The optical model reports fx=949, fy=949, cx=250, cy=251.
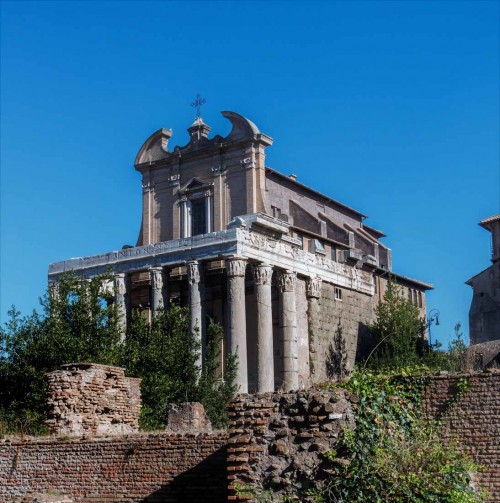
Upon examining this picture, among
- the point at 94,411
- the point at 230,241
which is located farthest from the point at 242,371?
the point at 94,411

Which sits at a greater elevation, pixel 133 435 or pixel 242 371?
pixel 242 371

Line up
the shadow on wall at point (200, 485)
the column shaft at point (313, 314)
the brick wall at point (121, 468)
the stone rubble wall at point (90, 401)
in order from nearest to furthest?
the shadow on wall at point (200, 485) → the brick wall at point (121, 468) → the stone rubble wall at point (90, 401) → the column shaft at point (313, 314)

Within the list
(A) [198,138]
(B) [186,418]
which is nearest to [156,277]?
(A) [198,138]

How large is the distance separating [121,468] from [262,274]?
2448 centimetres

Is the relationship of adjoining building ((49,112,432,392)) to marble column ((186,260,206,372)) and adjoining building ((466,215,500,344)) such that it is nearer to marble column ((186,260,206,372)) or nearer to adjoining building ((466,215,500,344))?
marble column ((186,260,206,372))

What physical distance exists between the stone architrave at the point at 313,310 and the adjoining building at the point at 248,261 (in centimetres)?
6

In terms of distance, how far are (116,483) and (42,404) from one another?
11887 millimetres

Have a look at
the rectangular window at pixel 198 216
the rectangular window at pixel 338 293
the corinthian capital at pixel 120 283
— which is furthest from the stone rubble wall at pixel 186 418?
the rectangular window at pixel 198 216

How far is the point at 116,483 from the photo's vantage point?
1600 centimetres

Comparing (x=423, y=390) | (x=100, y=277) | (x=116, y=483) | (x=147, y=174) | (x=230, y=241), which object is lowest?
(x=116, y=483)

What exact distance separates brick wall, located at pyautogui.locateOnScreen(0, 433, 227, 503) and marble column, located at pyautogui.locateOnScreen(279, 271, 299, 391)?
2244 cm

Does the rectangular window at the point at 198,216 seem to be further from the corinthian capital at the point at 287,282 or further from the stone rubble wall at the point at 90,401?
the stone rubble wall at the point at 90,401

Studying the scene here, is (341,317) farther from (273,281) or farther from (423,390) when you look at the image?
(423,390)

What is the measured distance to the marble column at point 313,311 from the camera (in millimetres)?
42375
